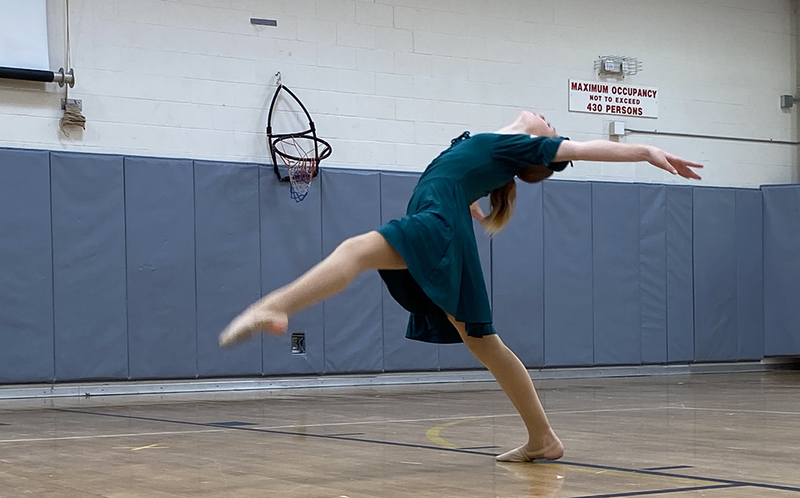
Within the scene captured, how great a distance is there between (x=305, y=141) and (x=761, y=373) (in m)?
5.63

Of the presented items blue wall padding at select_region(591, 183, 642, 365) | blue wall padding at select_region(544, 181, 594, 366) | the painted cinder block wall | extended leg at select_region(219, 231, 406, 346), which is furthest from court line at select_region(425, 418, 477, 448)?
blue wall padding at select_region(591, 183, 642, 365)

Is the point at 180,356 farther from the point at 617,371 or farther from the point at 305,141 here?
the point at 617,371

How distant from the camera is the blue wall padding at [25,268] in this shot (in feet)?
25.7

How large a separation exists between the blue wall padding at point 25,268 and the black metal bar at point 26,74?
595mm

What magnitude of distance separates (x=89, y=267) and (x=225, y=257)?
1.17m

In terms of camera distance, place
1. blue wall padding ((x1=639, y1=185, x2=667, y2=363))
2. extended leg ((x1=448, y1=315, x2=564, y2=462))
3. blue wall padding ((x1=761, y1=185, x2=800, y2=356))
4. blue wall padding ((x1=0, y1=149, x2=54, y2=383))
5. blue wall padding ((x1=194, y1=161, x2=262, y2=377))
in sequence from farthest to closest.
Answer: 1. blue wall padding ((x1=761, y1=185, x2=800, y2=356))
2. blue wall padding ((x1=639, y1=185, x2=667, y2=363))
3. blue wall padding ((x1=194, y1=161, x2=262, y2=377))
4. blue wall padding ((x1=0, y1=149, x2=54, y2=383))
5. extended leg ((x1=448, y1=315, x2=564, y2=462))

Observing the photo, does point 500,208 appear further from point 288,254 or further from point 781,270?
point 781,270

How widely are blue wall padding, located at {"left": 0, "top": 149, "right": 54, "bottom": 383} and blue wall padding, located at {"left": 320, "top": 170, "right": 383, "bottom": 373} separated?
2.42 m

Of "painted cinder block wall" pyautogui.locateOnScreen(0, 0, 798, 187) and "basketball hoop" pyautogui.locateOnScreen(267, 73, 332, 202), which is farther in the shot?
"basketball hoop" pyautogui.locateOnScreen(267, 73, 332, 202)

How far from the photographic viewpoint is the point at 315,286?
2.76 metres

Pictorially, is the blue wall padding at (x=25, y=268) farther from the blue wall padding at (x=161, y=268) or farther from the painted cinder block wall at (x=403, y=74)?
the blue wall padding at (x=161, y=268)

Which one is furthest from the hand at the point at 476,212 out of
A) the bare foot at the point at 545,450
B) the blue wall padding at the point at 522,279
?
the blue wall padding at the point at 522,279

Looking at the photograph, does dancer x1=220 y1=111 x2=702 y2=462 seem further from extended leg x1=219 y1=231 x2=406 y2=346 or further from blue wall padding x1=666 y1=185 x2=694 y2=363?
blue wall padding x1=666 y1=185 x2=694 y2=363

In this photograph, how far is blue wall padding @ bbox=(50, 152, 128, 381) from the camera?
26.3 feet
